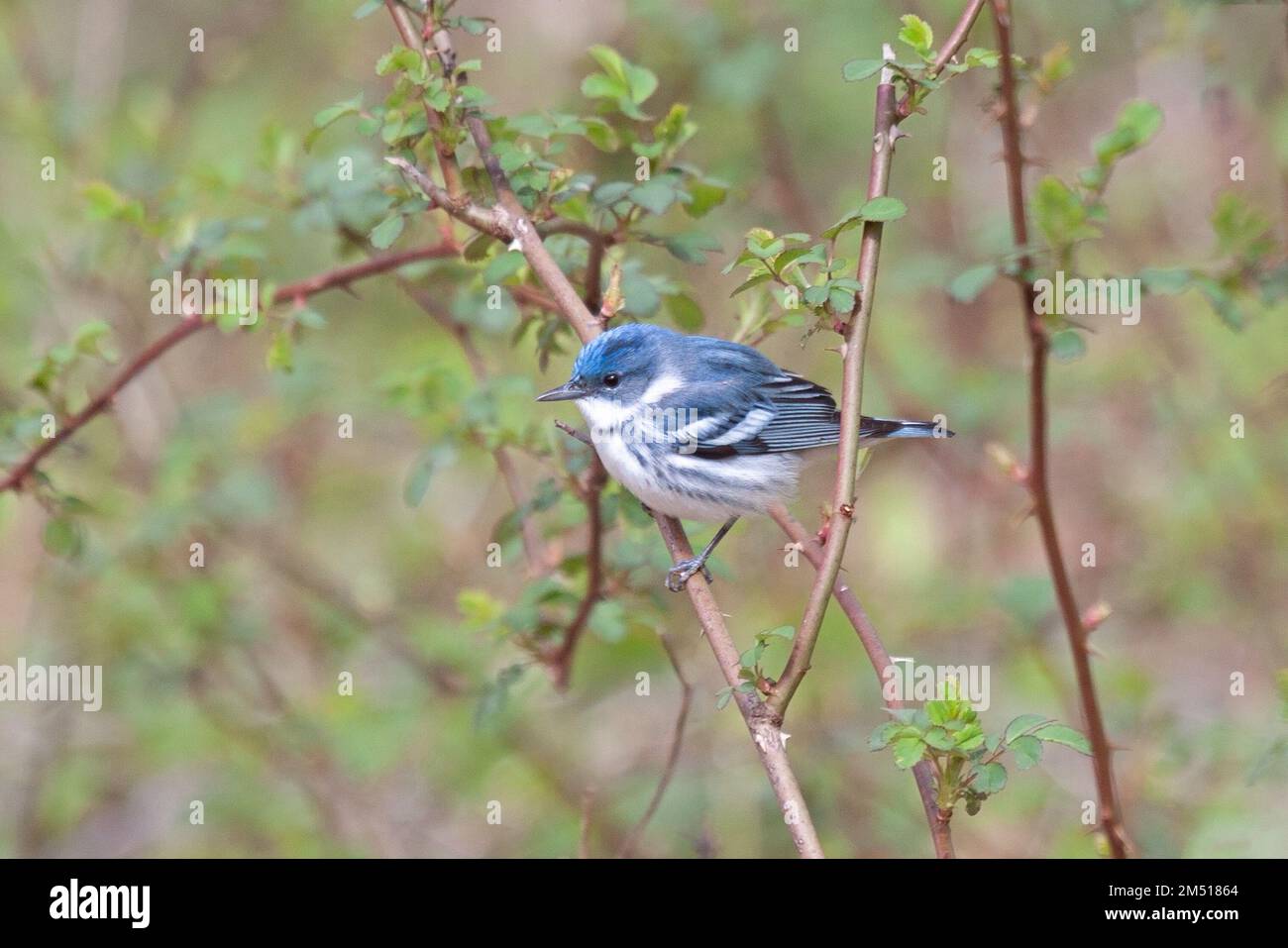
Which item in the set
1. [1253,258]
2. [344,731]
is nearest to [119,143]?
[344,731]

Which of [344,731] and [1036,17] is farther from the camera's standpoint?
[1036,17]

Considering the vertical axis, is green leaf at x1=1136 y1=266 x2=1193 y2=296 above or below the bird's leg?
above

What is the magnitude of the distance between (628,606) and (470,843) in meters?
2.72

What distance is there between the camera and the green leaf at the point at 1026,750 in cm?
226

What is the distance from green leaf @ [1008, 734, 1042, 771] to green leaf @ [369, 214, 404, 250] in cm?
160

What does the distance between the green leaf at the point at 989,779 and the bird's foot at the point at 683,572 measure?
2.38 feet

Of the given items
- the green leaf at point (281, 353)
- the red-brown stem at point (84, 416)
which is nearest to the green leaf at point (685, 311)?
the green leaf at point (281, 353)

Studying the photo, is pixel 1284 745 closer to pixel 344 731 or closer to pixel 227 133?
pixel 344 731

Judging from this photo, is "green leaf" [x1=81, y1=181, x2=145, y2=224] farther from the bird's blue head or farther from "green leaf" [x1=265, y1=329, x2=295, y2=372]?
the bird's blue head

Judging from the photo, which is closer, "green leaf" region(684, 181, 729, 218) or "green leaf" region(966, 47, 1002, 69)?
"green leaf" region(966, 47, 1002, 69)

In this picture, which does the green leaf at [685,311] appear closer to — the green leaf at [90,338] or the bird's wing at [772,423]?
the bird's wing at [772,423]

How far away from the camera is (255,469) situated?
5.52 meters

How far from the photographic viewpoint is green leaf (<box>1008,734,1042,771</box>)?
88.9 inches

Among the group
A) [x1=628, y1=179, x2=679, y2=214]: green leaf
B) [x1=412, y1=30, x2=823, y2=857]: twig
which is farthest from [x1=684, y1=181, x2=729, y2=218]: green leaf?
[x1=412, y1=30, x2=823, y2=857]: twig
